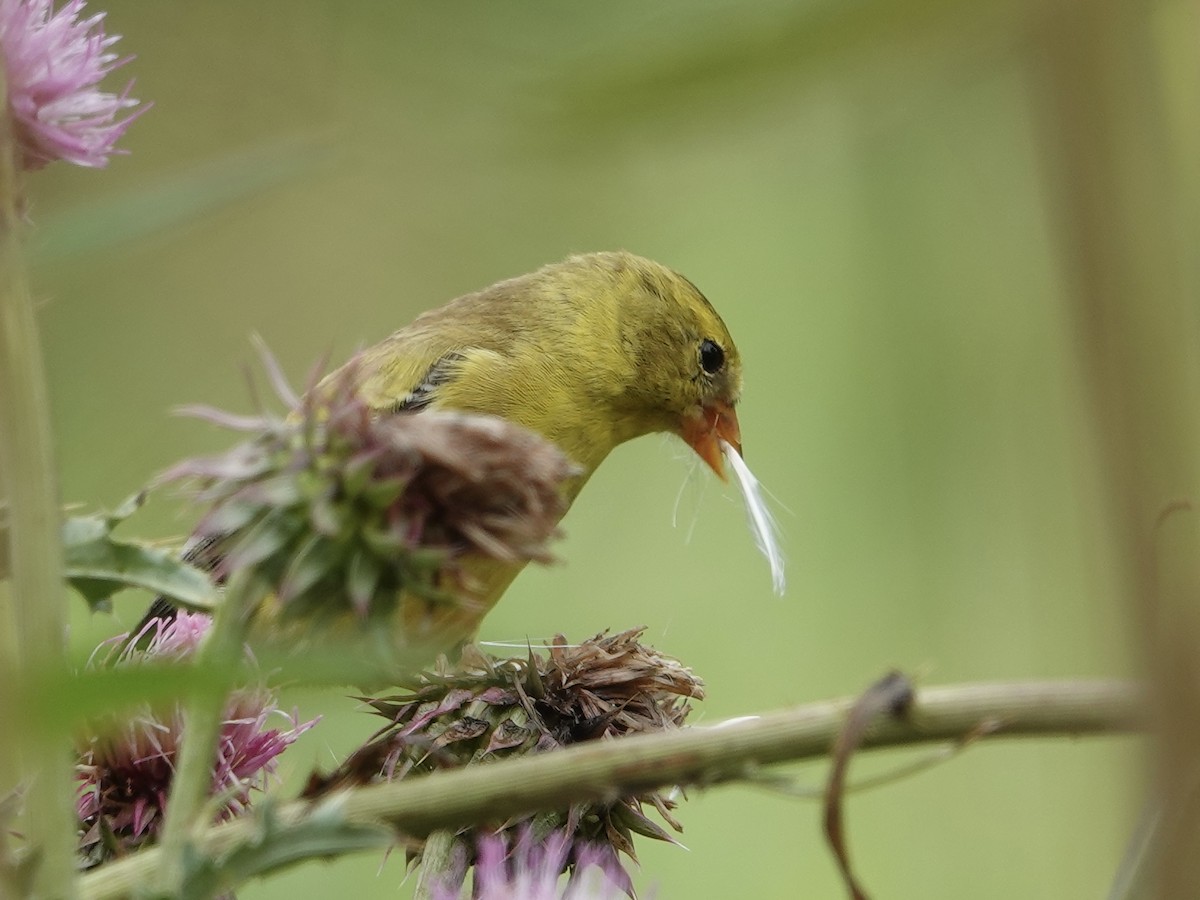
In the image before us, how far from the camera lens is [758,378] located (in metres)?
6.80

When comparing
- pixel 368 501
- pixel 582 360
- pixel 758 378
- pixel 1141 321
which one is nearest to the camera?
pixel 1141 321

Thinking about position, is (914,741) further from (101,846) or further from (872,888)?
(872,888)

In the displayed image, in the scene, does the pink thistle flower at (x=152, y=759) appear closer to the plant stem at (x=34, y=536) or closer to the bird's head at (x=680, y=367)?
the plant stem at (x=34, y=536)

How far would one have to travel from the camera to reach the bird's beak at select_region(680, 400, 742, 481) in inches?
157

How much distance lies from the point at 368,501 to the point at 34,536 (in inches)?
12.7

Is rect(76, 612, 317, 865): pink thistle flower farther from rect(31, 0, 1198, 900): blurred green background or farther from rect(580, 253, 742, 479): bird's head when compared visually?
rect(580, 253, 742, 479): bird's head

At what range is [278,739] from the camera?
1.93 meters

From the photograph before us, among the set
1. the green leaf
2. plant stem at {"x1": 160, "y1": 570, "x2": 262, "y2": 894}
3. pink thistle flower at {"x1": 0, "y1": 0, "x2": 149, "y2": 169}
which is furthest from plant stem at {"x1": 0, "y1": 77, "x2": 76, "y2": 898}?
pink thistle flower at {"x1": 0, "y1": 0, "x2": 149, "y2": 169}

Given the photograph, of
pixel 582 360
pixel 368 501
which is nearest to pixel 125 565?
pixel 368 501

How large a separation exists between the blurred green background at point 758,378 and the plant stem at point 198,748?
1.20 meters

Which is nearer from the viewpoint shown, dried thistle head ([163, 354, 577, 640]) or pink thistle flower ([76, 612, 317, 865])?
dried thistle head ([163, 354, 577, 640])

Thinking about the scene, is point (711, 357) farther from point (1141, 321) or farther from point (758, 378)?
point (1141, 321)

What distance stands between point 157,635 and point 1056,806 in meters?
3.75

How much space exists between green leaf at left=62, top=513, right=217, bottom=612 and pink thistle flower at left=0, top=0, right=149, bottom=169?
1.82 feet
